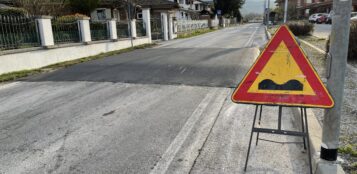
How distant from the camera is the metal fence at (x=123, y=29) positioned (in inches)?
723

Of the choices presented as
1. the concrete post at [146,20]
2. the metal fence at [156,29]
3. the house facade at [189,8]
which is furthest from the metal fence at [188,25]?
the concrete post at [146,20]

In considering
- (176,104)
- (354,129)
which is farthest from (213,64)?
(354,129)

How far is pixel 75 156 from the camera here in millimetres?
3875

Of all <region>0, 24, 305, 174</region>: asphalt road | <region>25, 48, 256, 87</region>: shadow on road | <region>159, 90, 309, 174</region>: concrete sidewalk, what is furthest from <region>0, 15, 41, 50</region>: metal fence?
<region>159, 90, 309, 174</region>: concrete sidewalk

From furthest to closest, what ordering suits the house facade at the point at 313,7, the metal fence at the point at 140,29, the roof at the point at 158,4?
the house facade at the point at 313,7 → the roof at the point at 158,4 → the metal fence at the point at 140,29

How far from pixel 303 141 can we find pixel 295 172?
738 millimetres

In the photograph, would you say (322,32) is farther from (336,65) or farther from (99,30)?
(336,65)

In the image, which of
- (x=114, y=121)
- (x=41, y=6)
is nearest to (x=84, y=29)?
(x=41, y=6)

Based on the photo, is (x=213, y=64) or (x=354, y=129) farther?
(x=213, y=64)

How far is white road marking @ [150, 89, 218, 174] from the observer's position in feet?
11.6

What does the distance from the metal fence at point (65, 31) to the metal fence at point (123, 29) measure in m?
4.17

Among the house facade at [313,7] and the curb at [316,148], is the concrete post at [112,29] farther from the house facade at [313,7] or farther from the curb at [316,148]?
the house facade at [313,7]

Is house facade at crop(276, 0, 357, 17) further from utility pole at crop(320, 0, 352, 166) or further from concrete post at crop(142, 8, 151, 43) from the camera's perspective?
utility pole at crop(320, 0, 352, 166)

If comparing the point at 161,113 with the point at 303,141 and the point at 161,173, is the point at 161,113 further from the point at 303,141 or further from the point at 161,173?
the point at 303,141
